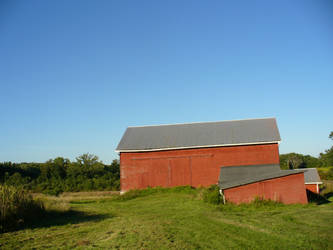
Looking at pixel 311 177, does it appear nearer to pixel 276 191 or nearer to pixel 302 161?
pixel 276 191

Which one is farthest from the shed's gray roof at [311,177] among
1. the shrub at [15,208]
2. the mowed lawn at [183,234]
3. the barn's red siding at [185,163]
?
the shrub at [15,208]

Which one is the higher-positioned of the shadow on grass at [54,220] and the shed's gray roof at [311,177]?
the shed's gray roof at [311,177]

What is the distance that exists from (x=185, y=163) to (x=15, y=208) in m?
19.2

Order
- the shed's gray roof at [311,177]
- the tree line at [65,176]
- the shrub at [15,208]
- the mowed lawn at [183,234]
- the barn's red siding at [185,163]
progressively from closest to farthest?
the mowed lawn at [183,234] → the shrub at [15,208] → the shed's gray roof at [311,177] → the barn's red siding at [185,163] → the tree line at [65,176]

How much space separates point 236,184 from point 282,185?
8.15 ft

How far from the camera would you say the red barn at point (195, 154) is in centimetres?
2641

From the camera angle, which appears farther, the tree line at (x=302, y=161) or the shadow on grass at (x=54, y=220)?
the tree line at (x=302, y=161)

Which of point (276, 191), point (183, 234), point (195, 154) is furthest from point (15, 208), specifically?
point (195, 154)

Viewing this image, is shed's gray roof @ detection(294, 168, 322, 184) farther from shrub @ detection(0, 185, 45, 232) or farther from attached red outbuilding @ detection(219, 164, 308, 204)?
shrub @ detection(0, 185, 45, 232)

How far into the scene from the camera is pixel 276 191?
1616 cm

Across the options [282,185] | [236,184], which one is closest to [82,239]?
[236,184]

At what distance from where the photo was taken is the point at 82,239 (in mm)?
7500

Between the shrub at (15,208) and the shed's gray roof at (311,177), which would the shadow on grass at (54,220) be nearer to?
the shrub at (15,208)

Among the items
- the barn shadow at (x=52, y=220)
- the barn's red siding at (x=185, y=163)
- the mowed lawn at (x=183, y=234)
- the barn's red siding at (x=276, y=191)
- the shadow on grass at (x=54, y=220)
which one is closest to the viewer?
the mowed lawn at (x=183, y=234)
